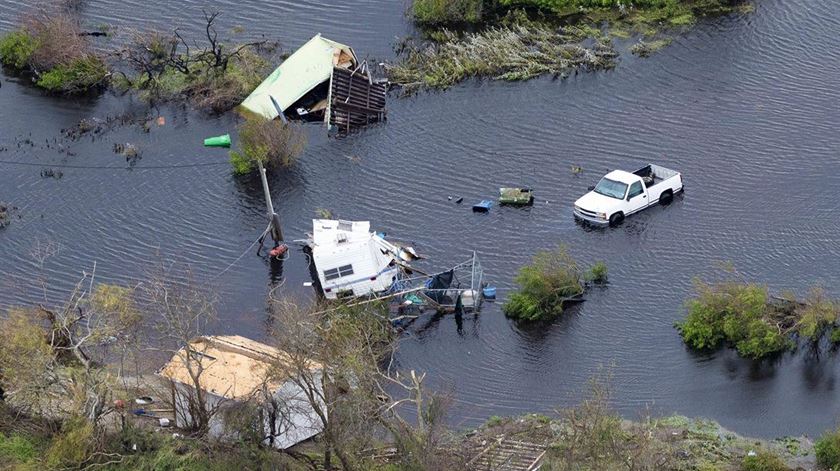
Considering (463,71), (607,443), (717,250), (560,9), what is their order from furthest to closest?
(560,9) < (463,71) < (717,250) < (607,443)

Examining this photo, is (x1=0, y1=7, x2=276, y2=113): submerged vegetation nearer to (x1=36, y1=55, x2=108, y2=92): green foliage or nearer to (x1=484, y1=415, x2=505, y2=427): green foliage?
(x1=36, y1=55, x2=108, y2=92): green foliage

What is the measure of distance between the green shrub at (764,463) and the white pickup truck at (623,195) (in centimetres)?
1800

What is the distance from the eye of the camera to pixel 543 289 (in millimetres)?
56344

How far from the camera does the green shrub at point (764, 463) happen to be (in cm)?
4631

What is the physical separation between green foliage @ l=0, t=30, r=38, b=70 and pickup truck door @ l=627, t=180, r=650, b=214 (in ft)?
118

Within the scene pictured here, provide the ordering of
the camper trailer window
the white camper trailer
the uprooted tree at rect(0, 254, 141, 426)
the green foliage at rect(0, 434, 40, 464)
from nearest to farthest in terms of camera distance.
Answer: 1. the uprooted tree at rect(0, 254, 141, 426)
2. the green foliage at rect(0, 434, 40, 464)
3. the white camper trailer
4. the camper trailer window

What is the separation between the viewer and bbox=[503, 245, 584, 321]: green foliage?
5631 centimetres

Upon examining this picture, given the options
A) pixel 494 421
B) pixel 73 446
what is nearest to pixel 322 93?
pixel 494 421

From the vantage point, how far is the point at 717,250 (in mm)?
60625

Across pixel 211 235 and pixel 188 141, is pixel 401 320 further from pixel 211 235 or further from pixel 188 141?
pixel 188 141

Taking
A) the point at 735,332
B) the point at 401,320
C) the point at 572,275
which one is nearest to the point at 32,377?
the point at 401,320

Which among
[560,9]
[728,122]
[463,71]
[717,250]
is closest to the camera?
[717,250]

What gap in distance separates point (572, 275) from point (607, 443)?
13672 mm

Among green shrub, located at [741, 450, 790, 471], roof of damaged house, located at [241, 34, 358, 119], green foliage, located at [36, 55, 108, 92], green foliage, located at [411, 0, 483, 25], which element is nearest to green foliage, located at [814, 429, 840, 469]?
green shrub, located at [741, 450, 790, 471]
